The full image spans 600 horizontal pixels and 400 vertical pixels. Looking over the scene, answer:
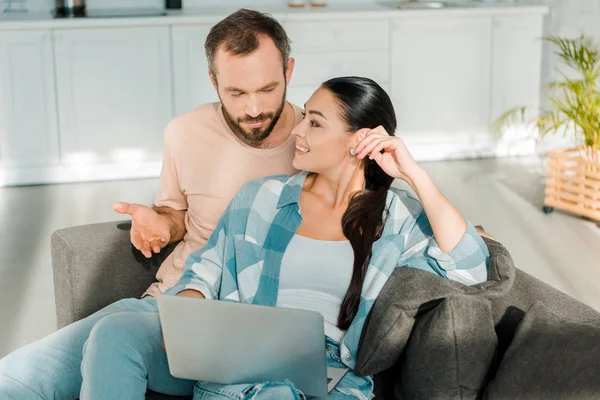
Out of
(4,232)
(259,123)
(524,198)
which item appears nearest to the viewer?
(259,123)

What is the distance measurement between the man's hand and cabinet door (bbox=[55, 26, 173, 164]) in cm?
295

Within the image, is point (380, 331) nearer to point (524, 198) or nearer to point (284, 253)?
point (284, 253)

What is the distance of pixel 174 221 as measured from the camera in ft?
8.50

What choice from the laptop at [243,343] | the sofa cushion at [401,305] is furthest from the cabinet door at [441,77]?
the laptop at [243,343]

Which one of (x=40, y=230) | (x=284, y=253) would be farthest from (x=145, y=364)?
(x=40, y=230)

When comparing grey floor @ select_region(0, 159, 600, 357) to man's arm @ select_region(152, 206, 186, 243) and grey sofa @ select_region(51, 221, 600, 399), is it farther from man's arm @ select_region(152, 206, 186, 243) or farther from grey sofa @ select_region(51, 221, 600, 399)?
man's arm @ select_region(152, 206, 186, 243)

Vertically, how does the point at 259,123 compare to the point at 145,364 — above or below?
above

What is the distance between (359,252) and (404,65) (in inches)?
145

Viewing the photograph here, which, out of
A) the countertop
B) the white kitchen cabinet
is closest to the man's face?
the countertop

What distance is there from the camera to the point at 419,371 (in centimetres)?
191

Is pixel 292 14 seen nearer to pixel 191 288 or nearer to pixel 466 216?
pixel 466 216

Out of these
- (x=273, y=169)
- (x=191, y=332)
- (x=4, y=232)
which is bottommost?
(x=4, y=232)

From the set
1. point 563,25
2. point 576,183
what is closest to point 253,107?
point 576,183

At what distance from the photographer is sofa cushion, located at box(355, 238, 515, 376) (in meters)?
1.98
